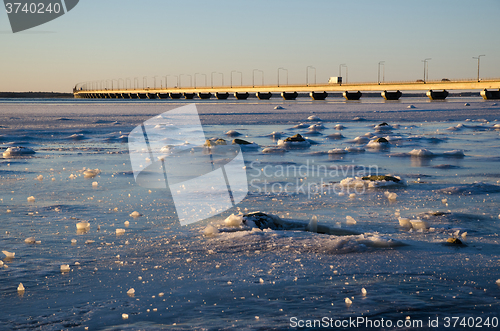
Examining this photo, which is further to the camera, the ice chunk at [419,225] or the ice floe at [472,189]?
the ice floe at [472,189]

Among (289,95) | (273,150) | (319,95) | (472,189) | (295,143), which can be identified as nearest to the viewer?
(472,189)

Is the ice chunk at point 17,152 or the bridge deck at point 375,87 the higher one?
the bridge deck at point 375,87

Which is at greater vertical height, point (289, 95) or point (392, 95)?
point (289, 95)

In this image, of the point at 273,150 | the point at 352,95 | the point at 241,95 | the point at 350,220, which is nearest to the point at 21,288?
the point at 350,220

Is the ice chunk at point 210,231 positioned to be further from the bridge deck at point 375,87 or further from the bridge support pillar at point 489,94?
the bridge support pillar at point 489,94

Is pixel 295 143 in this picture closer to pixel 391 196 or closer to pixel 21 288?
pixel 391 196

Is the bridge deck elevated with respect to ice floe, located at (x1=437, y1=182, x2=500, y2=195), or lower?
elevated

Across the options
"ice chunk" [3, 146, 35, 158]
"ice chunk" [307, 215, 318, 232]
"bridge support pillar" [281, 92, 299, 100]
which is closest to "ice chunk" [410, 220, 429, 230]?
"ice chunk" [307, 215, 318, 232]

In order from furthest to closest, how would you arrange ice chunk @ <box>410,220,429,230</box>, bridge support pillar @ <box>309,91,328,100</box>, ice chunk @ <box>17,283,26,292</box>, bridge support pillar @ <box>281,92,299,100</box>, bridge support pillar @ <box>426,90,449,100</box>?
1. bridge support pillar @ <box>281,92,299,100</box>
2. bridge support pillar @ <box>309,91,328,100</box>
3. bridge support pillar @ <box>426,90,449,100</box>
4. ice chunk @ <box>410,220,429,230</box>
5. ice chunk @ <box>17,283,26,292</box>

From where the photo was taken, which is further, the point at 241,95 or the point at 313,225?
the point at 241,95

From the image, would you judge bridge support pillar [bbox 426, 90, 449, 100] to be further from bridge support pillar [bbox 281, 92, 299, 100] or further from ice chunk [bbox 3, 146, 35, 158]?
ice chunk [bbox 3, 146, 35, 158]

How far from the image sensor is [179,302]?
375 centimetres

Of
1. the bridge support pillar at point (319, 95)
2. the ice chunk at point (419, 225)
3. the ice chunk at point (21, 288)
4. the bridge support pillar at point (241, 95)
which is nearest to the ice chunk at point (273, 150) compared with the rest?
the ice chunk at point (419, 225)

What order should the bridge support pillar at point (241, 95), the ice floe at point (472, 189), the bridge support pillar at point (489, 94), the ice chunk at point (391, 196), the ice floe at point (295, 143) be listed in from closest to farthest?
the ice chunk at point (391, 196), the ice floe at point (472, 189), the ice floe at point (295, 143), the bridge support pillar at point (489, 94), the bridge support pillar at point (241, 95)
